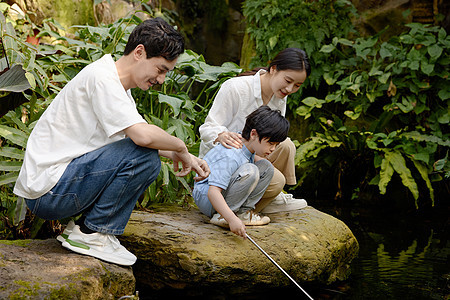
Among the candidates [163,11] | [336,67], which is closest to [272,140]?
[336,67]

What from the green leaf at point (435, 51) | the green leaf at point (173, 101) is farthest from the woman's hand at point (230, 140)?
the green leaf at point (435, 51)

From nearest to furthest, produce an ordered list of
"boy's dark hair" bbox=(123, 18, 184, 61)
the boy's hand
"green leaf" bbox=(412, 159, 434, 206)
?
"boy's dark hair" bbox=(123, 18, 184, 61) < the boy's hand < "green leaf" bbox=(412, 159, 434, 206)

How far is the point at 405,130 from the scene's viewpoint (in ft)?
19.1

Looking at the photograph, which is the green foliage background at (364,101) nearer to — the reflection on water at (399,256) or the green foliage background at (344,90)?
the green foliage background at (344,90)

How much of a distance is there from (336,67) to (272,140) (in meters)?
4.21

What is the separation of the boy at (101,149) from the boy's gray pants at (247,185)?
53 cm

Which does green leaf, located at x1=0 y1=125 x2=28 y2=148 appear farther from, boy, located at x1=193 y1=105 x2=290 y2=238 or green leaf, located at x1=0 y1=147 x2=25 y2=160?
boy, located at x1=193 y1=105 x2=290 y2=238

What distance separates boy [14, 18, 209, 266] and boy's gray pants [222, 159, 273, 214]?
21.0 inches

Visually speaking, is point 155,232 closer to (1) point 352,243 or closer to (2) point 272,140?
(2) point 272,140

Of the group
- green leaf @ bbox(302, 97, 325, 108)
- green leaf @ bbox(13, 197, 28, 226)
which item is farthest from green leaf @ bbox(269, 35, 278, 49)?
green leaf @ bbox(13, 197, 28, 226)

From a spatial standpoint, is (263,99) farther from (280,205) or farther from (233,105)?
(280,205)

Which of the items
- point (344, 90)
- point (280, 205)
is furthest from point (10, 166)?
point (344, 90)

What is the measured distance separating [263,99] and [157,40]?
1218mm

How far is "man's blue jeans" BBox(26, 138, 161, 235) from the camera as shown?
7.14 feet
